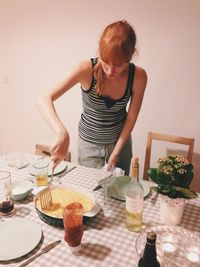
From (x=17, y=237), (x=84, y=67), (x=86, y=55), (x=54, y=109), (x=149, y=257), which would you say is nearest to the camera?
(x=149, y=257)

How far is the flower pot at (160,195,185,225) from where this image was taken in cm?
128

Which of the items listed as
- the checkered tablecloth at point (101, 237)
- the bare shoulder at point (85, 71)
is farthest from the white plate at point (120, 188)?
the bare shoulder at point (85, 71)

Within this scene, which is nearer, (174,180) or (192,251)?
(192,251)

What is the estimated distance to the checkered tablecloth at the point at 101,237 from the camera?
1097mm

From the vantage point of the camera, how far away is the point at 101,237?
122 centimetres

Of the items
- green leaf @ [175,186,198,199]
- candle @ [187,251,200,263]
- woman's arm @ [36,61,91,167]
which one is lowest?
candle @ [187,251,200,263]

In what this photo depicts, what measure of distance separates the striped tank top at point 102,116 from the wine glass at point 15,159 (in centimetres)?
45

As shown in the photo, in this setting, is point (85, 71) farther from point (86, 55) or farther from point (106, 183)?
point (86, 55)

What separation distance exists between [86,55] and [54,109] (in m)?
1.26

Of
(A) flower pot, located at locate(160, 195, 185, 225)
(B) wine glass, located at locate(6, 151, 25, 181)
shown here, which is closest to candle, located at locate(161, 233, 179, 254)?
(A) flower pot, located at locate(160, 195, 185, 225)

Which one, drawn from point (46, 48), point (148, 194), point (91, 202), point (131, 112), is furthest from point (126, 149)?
point (46, 48)

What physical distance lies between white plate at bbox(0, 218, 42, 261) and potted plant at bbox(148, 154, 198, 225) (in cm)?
52

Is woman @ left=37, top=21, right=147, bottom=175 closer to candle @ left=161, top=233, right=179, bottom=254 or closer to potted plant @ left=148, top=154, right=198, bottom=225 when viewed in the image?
potted plant @ left=148, top=154, right=198, bottom=225

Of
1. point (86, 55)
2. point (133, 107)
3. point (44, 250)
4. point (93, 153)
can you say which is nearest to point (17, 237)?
point (44, 250)
